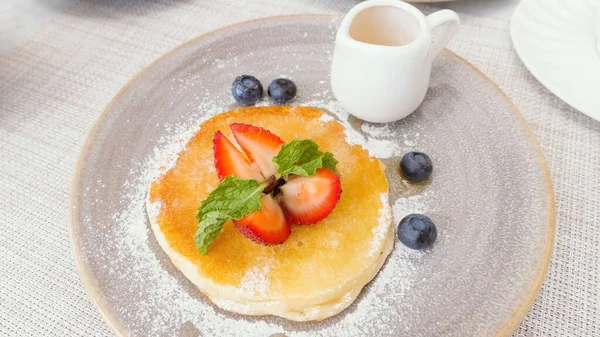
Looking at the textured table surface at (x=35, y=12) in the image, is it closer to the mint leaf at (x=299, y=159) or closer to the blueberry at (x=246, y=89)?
the blueberry at (x=246, y=89)

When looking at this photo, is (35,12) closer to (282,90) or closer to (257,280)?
(282,90)

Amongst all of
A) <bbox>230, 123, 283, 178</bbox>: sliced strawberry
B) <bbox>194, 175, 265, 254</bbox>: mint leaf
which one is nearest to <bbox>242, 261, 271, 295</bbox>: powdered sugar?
<bbox>194, 175, 265, 254</bbox>: mint leaf

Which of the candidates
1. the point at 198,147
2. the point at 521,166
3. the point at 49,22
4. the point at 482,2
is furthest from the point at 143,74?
the point at 482,2

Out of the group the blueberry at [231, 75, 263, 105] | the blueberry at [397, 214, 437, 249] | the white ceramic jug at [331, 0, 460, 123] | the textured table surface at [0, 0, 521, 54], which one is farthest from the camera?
the textured table surface at [0, 0, 521, 54]

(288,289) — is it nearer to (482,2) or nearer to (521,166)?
(521,166)

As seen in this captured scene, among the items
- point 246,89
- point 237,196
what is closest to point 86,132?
point 246,89

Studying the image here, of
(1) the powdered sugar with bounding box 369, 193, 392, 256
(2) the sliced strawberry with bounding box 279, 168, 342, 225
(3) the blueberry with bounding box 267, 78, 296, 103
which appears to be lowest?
(1) the powdered sugar with bounding box 369, 193, 392, 256

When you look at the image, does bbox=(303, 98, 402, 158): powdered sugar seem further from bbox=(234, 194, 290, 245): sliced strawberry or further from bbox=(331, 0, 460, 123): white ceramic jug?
bbox=(234, 194, 290, 245): sliced strawberry

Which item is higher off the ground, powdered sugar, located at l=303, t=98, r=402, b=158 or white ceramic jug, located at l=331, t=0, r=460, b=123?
white ceramic jug, located at l=331, t=0, r=460, b=123
